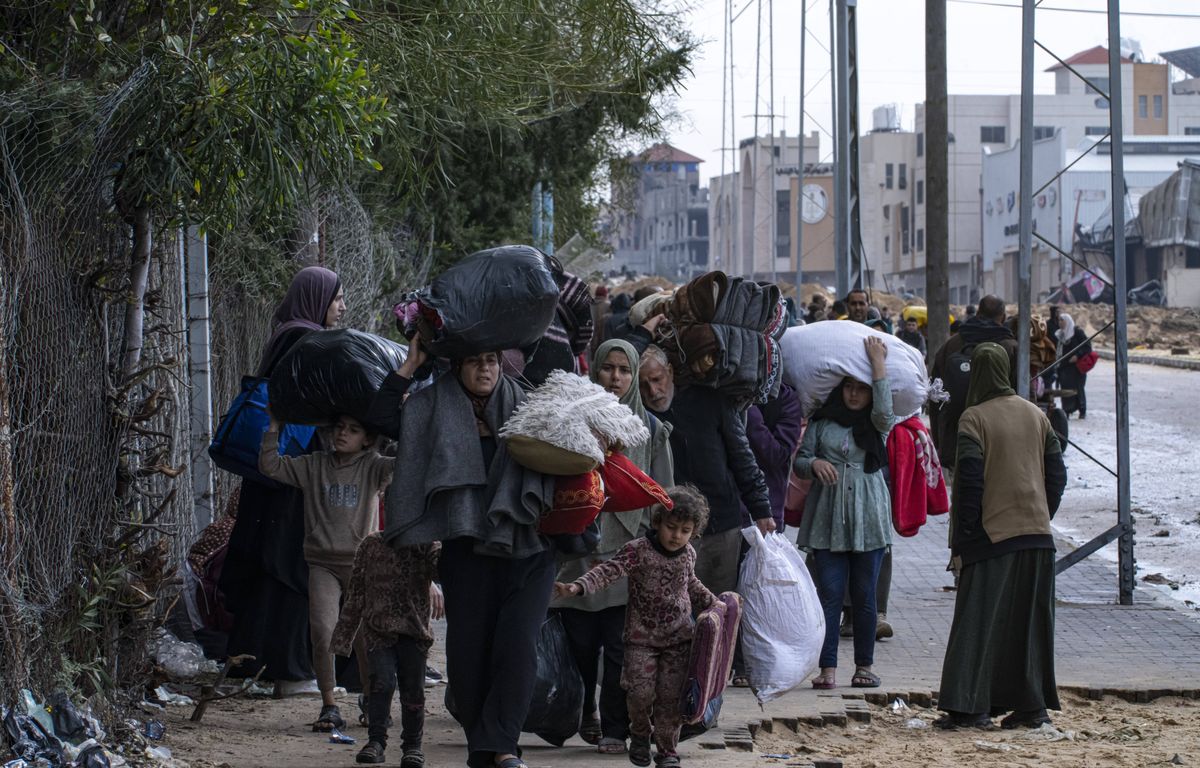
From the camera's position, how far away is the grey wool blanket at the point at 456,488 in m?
5.32

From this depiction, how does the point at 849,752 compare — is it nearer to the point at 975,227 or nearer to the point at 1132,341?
the point at 1132,341

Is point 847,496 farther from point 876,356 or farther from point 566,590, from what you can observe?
point 566,590

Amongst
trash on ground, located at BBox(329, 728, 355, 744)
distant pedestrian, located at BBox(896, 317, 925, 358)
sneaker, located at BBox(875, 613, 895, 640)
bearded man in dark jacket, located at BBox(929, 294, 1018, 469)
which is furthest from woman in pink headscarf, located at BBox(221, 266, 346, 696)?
distant pedestrian, located at BBox(896, 317, 925, 358)

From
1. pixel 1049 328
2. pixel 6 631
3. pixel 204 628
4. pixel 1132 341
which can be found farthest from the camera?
pixel 1132 341

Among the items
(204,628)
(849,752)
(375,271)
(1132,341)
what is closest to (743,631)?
(849,752)

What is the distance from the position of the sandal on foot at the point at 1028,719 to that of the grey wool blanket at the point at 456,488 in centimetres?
295

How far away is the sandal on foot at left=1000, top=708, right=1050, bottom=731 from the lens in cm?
723

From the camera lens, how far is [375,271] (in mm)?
13367

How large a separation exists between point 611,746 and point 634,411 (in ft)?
4.52

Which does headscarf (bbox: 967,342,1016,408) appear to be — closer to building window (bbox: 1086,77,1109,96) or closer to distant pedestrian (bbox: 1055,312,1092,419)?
building window (bbox: 1086,77,1109,96)

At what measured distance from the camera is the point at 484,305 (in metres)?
5.43

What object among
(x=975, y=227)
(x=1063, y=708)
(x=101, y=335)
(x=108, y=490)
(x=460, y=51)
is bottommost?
(x=1063, y=708)

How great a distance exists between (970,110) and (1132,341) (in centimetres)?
4088

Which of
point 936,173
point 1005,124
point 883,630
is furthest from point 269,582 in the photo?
point 1005,124
